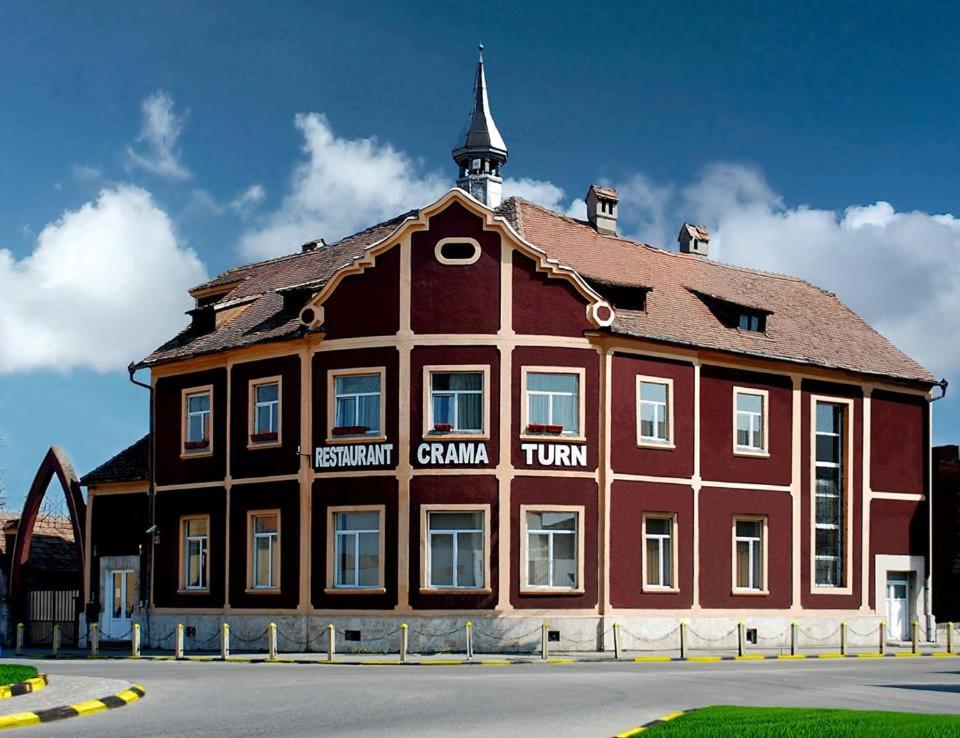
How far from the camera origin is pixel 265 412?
4450cm

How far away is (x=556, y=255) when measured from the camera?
A: 147 feet

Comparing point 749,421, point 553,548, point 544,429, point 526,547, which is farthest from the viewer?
point 749,421

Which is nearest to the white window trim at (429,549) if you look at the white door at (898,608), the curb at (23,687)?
the white door at (898,608)

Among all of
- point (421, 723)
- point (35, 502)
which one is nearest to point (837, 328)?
point (35, 502)

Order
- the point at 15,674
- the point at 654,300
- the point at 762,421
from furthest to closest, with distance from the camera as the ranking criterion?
the point at 762,421 < the point at 654,300 < the point at 15,674

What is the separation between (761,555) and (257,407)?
15.6m

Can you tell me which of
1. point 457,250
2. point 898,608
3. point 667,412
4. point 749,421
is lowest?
point 898,608

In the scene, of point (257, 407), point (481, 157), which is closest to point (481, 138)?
point (481, 157)

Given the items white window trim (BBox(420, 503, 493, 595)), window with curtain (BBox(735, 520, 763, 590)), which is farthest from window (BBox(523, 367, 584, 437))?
window with curtain (BBox(735, 520, 763, 590))

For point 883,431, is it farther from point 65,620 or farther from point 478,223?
point 65,620

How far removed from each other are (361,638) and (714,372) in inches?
513

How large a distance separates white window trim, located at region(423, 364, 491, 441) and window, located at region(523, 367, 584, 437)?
1.09m

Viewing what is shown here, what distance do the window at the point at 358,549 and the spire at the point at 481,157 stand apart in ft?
43.6

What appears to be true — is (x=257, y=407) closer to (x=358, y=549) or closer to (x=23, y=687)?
(x=358, y=549)
